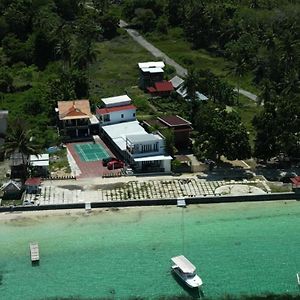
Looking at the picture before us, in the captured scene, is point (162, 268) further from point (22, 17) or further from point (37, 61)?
point (22, 17)

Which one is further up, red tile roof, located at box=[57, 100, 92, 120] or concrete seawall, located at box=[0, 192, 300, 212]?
red tile roof, located at box=[57, 100, 92, 120]

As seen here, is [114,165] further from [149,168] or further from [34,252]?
[34,252]

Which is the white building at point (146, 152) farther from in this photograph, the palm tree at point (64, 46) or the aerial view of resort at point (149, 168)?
the palm tree at point (64, 46)

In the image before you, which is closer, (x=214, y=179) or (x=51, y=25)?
(x=214, y=179)

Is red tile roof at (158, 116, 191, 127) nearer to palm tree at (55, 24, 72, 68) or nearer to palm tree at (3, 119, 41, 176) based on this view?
palm tree at (3, 119, 41, 176)

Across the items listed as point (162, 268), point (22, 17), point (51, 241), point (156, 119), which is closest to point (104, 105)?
point (156, 119)

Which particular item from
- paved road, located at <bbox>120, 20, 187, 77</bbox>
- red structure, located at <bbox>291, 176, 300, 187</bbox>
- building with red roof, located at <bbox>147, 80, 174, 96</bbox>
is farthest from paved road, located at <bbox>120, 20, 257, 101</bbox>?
red structure, located at <bbox>291, 176, 300, 187</bbox>

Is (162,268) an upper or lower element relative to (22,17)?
lower
